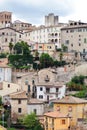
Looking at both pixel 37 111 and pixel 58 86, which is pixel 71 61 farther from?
pixel 37 111

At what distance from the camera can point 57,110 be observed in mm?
49844

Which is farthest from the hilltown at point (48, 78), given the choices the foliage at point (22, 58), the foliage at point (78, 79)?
the foliage at point (22, 58)

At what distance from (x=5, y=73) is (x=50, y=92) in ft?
24.9

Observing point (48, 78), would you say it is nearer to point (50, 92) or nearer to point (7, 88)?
point (50, 92)

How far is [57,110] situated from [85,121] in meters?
3.40

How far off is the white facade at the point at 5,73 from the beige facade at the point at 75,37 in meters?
19.9

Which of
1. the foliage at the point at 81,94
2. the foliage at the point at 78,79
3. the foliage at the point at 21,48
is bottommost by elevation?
the foliage at the point at 81,94

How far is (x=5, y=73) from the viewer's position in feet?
210

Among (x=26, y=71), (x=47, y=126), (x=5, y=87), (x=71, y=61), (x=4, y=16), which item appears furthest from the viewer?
(x=4, y=16)

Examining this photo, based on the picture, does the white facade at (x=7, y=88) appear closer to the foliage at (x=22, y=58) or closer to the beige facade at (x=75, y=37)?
the foliage at (x=22, y=58)

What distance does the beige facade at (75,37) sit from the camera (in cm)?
8194

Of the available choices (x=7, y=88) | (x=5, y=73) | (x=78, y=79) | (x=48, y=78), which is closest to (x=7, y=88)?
(x=7, y=88)

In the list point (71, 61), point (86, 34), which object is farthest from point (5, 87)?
point (86, 34)

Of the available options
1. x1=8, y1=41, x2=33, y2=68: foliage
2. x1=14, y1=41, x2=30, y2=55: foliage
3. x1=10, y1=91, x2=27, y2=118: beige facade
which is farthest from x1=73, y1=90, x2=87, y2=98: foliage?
x1=14, y1=41, x2=30, y2=55: foliage
